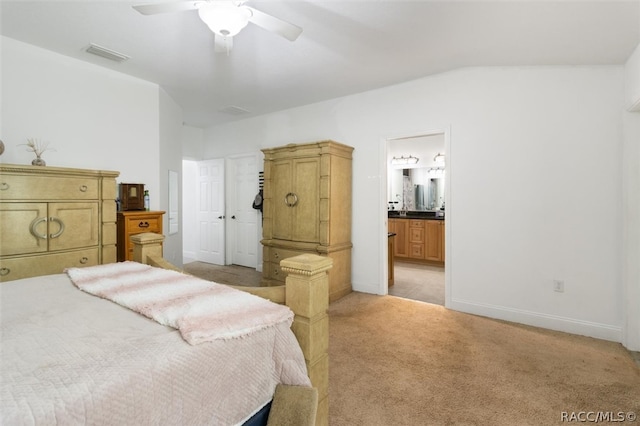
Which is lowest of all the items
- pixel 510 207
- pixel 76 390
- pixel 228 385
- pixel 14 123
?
pixel 228 385

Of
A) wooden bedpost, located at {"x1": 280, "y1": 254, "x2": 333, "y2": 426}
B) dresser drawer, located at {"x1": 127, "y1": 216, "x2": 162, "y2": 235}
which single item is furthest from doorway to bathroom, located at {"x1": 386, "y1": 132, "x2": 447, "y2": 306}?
dresser drawer, located at {"x1": 127, "y1": 216, "x2": 162, "y2": 235}

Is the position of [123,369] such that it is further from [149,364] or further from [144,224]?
[144,224]

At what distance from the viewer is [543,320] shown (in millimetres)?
2957

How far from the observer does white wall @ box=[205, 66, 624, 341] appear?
273cm

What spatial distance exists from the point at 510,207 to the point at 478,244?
0.50 metres

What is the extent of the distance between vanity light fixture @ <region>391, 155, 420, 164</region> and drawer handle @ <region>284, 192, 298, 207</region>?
3.81 meters

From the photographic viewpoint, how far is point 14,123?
2895mm

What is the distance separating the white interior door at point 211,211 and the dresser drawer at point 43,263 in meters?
3.11

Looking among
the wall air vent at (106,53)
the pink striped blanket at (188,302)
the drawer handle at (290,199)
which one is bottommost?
the pink striped blanket at (188,302)

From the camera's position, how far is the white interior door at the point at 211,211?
5.86m

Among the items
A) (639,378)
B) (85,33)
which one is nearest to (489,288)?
(639,378)

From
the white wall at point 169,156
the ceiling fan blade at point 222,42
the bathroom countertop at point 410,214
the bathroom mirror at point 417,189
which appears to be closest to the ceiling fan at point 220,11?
the ceiling fan blade at point 222,42

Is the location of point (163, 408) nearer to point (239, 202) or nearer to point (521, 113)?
point (521, 113)

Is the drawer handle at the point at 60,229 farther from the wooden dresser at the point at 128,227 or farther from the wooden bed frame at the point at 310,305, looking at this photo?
the wooden bed frame at the point at 310,305
